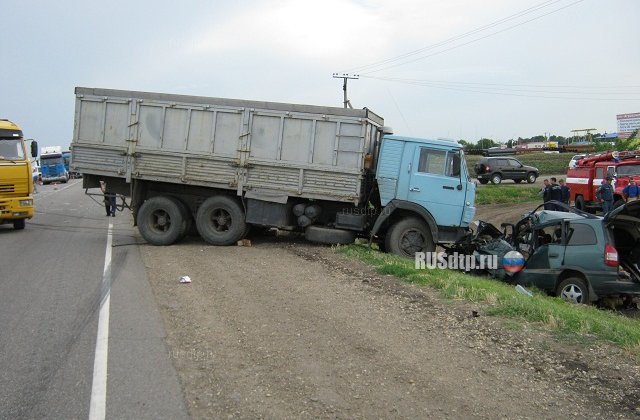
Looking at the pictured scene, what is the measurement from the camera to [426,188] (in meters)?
12.1

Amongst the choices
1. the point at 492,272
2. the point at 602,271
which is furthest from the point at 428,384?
the point at 492,272

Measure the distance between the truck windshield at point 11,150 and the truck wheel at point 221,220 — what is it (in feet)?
20.2

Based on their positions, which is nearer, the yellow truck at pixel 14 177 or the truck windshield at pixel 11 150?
the yellow truck at pixel 14 177

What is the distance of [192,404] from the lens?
4.40 meters

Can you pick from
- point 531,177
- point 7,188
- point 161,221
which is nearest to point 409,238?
point 161,221

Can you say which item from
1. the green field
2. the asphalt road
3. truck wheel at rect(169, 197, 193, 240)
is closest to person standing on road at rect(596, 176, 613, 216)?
truck wheel at rect(169, 197, 193, 240)

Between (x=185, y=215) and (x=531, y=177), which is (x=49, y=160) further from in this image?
(x=185, y=215)

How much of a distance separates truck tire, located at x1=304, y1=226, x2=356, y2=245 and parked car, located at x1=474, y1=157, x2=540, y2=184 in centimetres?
2628

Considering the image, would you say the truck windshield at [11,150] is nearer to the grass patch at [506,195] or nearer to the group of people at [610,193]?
the group of people at [610,193]

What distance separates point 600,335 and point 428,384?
250cm

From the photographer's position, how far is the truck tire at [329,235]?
12586mm

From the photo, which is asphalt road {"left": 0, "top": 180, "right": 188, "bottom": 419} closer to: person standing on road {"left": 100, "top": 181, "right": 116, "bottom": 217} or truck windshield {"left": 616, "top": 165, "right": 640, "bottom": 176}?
person standing on road {"left": 100, "top": 181, "right": 116, "bottom": 217}

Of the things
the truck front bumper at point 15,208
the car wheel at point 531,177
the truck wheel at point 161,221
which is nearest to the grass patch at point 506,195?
the car wheel at point 531,177

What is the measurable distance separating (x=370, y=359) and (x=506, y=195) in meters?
26.9
